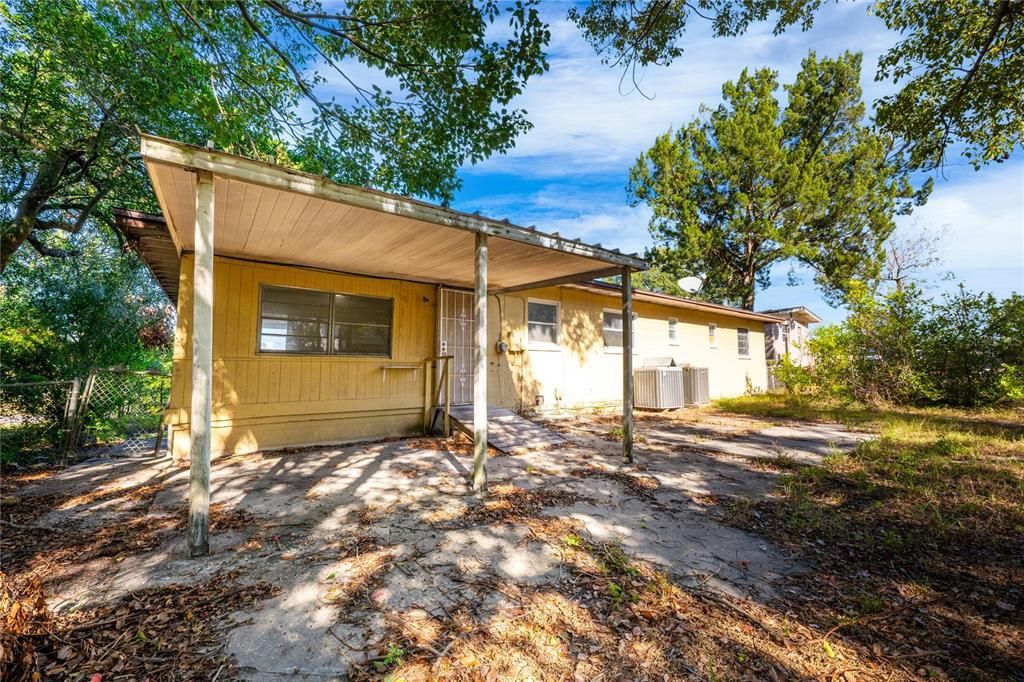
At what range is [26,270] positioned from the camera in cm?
907

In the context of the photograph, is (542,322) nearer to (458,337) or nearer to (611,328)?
(458,337)

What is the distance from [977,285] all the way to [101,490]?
1622 cm

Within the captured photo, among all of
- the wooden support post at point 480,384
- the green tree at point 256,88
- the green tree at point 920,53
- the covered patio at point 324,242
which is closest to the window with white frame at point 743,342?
the green tree at point 920,53

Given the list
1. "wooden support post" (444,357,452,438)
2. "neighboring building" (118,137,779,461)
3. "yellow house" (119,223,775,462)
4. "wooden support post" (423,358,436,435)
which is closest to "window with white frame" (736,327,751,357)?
"yellow house" (119,223,775,462)

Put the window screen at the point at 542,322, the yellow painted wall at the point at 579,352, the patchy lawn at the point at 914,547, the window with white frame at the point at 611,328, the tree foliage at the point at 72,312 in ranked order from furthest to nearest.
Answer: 1. the window with white frame at the point at 611,328
2. the window screen at the point at 542,322
3. the yellow painted wall at the point at 579,352
4. the tree foliage at the point at 72,312
5. the patchy lawn at the point at 914,547

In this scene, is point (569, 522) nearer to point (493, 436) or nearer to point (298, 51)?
point (493, 436)

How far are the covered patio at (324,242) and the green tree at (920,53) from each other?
287cm

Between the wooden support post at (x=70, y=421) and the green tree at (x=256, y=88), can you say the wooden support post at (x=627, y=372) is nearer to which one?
the green tree at (x=256, y=88)

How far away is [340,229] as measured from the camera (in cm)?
443

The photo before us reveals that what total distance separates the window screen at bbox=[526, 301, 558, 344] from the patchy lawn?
5.11 meters

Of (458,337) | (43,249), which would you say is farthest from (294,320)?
(43,249)

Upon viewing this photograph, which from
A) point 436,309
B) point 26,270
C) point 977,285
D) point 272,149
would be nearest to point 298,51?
point 272,149

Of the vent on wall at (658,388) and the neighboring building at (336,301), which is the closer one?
the neighboring building at (336,301)

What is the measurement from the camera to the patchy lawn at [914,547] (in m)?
2.06
